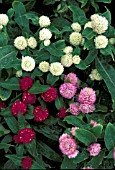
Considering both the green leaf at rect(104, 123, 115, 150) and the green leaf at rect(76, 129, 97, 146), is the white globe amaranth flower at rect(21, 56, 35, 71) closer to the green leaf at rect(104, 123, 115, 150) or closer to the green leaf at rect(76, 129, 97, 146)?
the green leaf at rect(76, 129, 97, 146)

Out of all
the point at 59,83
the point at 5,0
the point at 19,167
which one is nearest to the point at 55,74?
the point at 59,83

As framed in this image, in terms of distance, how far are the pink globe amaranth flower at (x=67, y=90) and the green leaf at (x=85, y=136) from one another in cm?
48

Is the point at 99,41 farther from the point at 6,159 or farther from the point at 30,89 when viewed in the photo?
the point at 6,159

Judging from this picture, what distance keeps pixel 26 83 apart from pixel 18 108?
21cm

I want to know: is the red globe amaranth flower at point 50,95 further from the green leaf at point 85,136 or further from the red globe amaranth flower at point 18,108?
the green leaf at point 85,136

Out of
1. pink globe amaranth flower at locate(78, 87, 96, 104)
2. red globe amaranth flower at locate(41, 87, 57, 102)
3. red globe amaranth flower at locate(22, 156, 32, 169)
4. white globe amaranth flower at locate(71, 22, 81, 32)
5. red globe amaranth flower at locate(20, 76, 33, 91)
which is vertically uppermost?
white globe amaranth flower at locate(71, 22, 81, 32)

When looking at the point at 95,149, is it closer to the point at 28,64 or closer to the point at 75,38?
the point at 28,64

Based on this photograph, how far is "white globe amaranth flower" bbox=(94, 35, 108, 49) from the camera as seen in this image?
377 centimetres

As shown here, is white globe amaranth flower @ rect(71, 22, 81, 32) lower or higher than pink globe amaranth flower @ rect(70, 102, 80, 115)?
higher

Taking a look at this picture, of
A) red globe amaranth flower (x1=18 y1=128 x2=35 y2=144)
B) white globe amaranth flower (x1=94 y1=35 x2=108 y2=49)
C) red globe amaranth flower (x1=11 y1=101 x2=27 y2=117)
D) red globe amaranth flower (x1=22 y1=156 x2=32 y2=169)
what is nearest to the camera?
red globe amaranth flower (x1=22 y1=156 x2=32 y2=169)

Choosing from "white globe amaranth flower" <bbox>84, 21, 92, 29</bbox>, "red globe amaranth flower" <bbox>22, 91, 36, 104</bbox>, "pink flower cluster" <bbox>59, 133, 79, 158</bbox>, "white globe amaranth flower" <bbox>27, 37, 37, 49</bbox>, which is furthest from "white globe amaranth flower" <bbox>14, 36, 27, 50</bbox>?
"pink flower cluster" <bbox>59, 133, 79, 158</bbox>

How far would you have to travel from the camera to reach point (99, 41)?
3.77 meters

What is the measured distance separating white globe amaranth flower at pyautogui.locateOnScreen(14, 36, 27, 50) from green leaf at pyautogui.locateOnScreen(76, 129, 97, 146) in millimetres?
904

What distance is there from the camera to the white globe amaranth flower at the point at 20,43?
3834 mm
